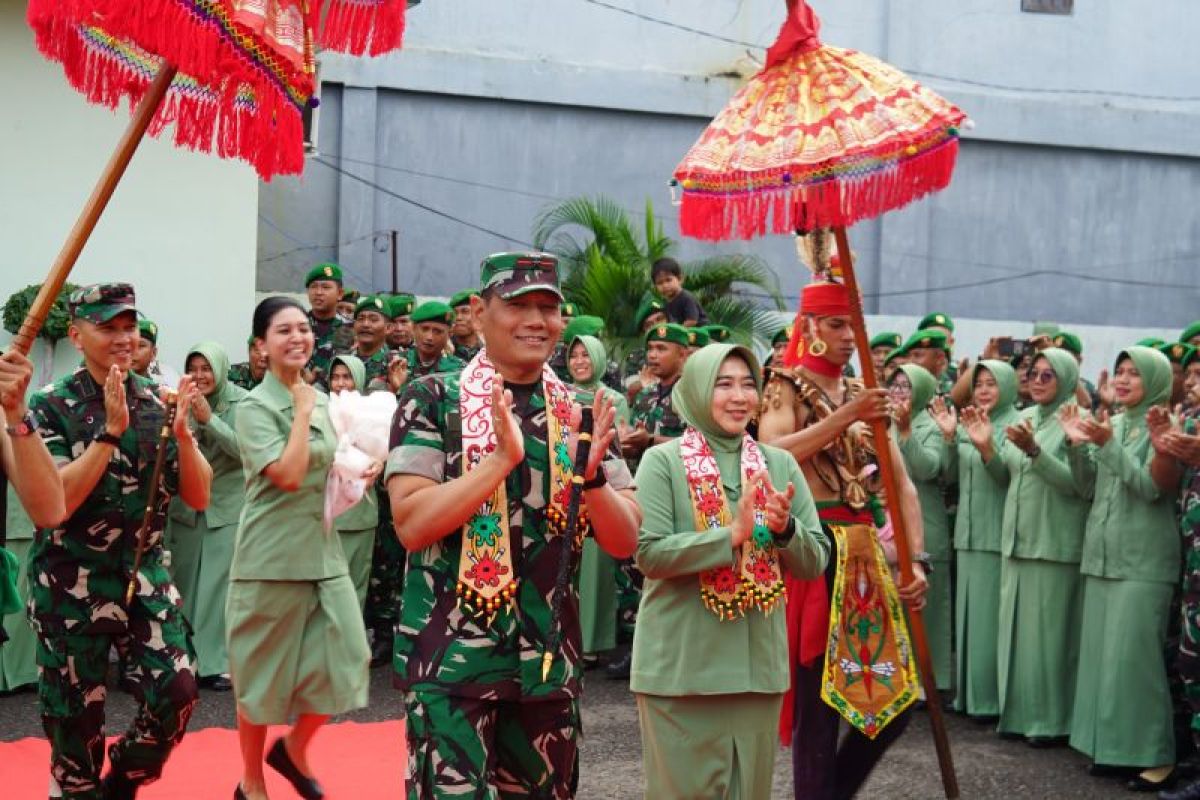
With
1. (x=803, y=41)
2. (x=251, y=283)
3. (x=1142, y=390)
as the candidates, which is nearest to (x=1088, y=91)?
(x=251, y=283)

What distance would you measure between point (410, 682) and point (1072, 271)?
19.4 m

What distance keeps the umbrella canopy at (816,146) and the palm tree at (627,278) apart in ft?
28.5

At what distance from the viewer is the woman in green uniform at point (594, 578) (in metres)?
11.6

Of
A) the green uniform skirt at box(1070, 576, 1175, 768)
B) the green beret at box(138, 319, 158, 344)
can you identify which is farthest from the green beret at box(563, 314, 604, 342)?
the green uniform skirt at box(1070, 576, 1175, 768)

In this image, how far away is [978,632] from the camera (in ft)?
33.1

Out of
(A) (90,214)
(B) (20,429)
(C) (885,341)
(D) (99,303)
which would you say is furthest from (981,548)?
(A) (90,214)

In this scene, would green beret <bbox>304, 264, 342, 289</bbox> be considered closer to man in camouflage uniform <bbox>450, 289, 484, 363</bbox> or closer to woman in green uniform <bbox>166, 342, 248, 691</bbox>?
man in camouflage uniform <bbox>450, 289, 484, 363</bbox>

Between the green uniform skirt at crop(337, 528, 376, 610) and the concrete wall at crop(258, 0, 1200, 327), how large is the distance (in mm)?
8514

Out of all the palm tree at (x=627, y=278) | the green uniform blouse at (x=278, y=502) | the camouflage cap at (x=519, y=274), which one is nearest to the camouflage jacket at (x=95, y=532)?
the green uniform blouse at (x=278, y=502)

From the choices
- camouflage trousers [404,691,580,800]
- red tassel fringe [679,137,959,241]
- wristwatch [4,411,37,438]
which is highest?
red tassel fringe [679,137,959,241]

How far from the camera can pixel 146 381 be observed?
6.92 meters

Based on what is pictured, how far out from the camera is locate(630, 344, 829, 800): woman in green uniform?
579 cm

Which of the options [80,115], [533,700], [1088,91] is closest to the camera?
[533,700]

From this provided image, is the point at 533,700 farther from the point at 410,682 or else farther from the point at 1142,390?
the point at 1142,390
